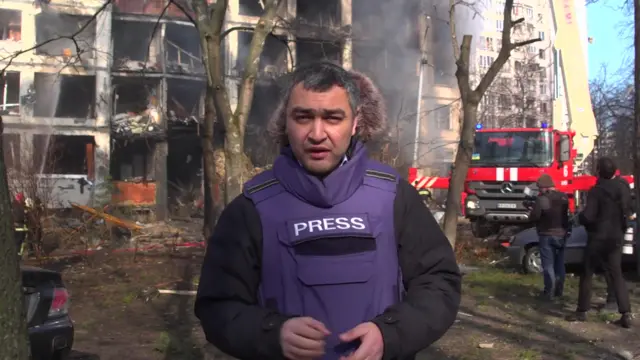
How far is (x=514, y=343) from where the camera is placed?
7367mm

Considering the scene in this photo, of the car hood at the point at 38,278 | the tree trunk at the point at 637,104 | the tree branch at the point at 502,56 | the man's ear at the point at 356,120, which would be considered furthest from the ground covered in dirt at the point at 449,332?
the man's ear at the point at 356,120

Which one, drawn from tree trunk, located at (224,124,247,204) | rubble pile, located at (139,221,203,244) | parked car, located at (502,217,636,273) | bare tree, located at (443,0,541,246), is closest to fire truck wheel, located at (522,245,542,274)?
parked car, located at (502,217,636,273)

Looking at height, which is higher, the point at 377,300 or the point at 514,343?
the point at 377,300

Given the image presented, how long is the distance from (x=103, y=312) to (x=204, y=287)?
24.6ft

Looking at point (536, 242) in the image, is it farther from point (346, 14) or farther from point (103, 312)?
point (346, 14)

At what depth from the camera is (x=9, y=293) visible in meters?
2.88

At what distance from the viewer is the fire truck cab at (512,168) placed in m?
15.3

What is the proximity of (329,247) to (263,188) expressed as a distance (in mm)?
287

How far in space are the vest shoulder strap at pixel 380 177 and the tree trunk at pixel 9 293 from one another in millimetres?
1600

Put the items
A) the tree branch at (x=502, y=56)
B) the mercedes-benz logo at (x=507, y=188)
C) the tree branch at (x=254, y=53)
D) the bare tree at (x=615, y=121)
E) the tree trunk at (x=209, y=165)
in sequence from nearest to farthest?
the tree branch at (x=254, y=53)
the tree trunk at (x=209, y=165)
the tree branch at (x=502, y=56)
the mercedes-benz logo at (x=507, y=188)
the bare tree at (x=615, y=121)

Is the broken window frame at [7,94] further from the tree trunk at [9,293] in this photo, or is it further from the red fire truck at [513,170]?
the tree trunk at [9,293]

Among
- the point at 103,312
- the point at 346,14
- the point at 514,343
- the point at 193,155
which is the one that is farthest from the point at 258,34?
the point at 346,14

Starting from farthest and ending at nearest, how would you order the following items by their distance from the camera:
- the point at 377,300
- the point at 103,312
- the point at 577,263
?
the point at 577,263 → the point at 103,312 → the point at 377,300

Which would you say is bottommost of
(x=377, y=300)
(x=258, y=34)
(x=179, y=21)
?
(x=377, y=300)
